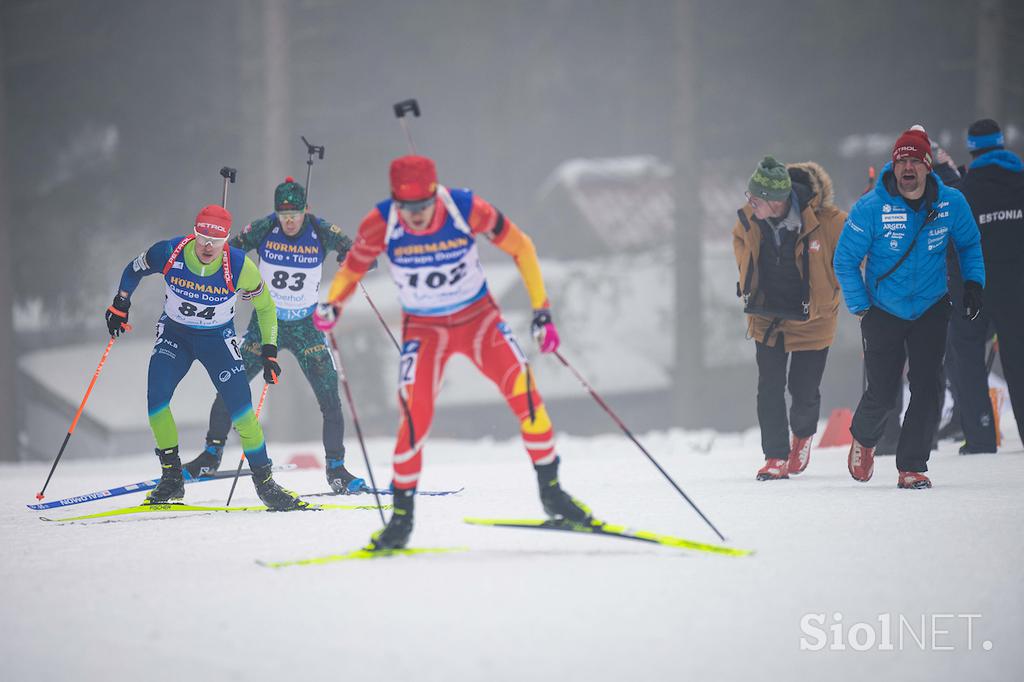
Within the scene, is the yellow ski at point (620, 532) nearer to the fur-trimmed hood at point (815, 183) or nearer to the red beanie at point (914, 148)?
the red beanie at point (914, 148)

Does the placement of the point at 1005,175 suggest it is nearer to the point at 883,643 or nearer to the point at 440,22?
the point at 883,643

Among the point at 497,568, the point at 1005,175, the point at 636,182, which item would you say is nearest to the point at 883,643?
the point at 497,568

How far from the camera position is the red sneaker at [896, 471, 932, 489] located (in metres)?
6.68

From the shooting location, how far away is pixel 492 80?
818 inches

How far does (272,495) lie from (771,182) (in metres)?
3.75

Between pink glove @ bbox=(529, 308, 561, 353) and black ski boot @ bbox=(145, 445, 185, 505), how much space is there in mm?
3044

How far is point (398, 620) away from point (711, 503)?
299 centimetres

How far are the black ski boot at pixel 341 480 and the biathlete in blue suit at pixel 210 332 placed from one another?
2.98ft

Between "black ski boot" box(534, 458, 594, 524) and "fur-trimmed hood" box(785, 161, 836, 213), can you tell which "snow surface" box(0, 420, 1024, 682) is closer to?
"black ski boot" box(534, 458, 594, 524)

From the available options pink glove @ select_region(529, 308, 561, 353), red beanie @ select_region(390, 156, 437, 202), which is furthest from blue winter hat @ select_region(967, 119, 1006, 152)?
red beanie @ select_region(390, 156, 437, 202)

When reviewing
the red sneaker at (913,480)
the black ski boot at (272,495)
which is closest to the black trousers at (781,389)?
the red sneaker at (913,480)

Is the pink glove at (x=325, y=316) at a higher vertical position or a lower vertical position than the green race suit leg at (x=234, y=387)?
higher

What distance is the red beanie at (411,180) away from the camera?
5.03 meters

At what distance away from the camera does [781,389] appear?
24.8ft
